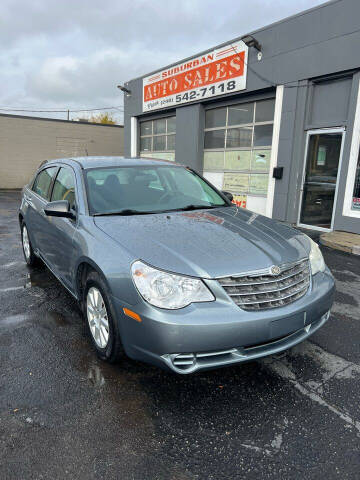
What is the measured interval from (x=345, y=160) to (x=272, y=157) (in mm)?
1916

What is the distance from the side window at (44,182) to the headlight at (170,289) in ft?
8.45

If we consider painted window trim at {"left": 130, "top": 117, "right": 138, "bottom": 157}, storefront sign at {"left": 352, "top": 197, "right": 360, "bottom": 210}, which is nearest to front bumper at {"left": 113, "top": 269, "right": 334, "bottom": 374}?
storefront sign at {"left": 352, "top": 197, "right": 360, "bottom": 210}

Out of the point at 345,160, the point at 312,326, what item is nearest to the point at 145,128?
the point at 345,160

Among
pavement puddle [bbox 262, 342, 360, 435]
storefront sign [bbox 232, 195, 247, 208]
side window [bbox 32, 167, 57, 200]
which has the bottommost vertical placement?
pavement puddle [bbox 262, 342, 360, 435]

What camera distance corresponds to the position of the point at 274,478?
5.89ft

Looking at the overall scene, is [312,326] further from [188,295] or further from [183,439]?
[183,439]

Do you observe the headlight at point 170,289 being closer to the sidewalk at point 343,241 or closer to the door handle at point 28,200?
the door handle at point 28,200

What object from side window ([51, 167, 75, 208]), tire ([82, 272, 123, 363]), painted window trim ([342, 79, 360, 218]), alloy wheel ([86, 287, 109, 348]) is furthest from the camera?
painted window trim ([342, 79, 360, 218])

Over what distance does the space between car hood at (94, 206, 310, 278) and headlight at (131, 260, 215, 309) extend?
0.05 m

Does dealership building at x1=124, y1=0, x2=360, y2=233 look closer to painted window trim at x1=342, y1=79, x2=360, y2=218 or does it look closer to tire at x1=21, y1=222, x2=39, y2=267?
painted window trim at x1=342, y1=79, x2=360, y2=218

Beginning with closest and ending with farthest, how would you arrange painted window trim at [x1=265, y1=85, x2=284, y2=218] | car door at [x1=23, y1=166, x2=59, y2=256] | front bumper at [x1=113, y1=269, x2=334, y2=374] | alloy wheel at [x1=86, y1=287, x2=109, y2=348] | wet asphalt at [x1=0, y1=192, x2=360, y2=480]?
wet asphalt at [x1=0, y1=192, x2=360, y2=480]
front bumper at [x1=113, y1=269, x2=334, y2=374]
alloy wheel at [x1=86, y1=287, x2=109, y2=348]
car door at [x1=23, y1=166, x2=59, y2=256]
painted window trim at [x1=265, y1=85, x2=284, y2=218]

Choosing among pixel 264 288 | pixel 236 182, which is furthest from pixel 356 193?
pixel 264 288

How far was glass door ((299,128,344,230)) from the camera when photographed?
7.63m

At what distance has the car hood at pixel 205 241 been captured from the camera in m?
2.31
